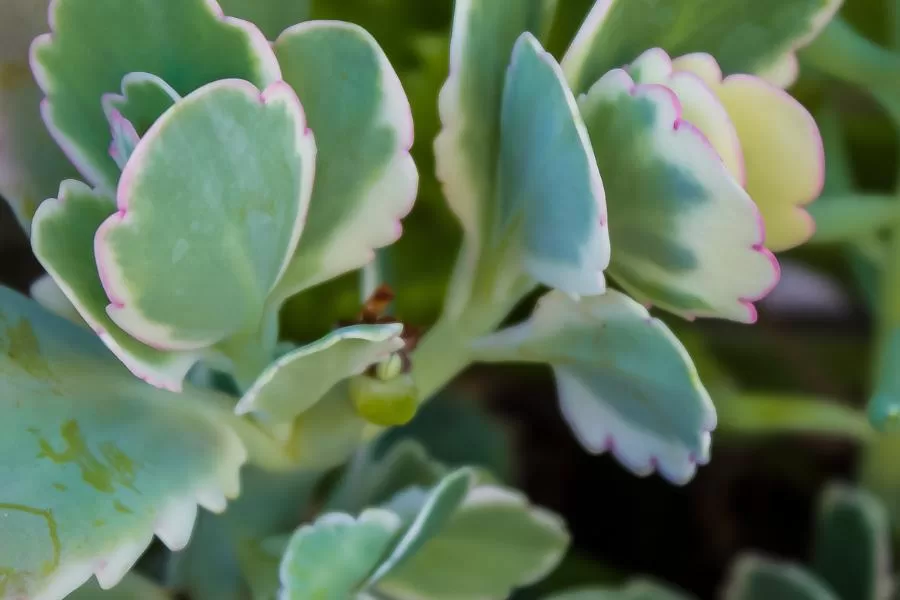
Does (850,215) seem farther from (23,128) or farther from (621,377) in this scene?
(23,128)

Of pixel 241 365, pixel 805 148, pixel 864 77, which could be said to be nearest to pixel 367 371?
pixel 241 365

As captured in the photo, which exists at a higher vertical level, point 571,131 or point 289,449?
point 571,131

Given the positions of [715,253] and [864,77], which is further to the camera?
[864,77]

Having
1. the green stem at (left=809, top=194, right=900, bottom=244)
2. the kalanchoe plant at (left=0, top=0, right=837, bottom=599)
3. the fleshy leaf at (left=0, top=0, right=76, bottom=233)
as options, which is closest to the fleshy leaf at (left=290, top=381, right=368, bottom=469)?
the kalanchoe plant at (left=0, top=0, right=837, bottom=599)

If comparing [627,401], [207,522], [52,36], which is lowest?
[207,522]

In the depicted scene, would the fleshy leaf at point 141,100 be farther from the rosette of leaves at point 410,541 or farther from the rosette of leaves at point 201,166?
the rosette of leaves at point 410,541

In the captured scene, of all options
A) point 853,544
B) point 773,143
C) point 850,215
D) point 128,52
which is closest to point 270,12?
point 128,52

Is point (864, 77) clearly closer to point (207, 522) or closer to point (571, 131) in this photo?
point (571, 131)
